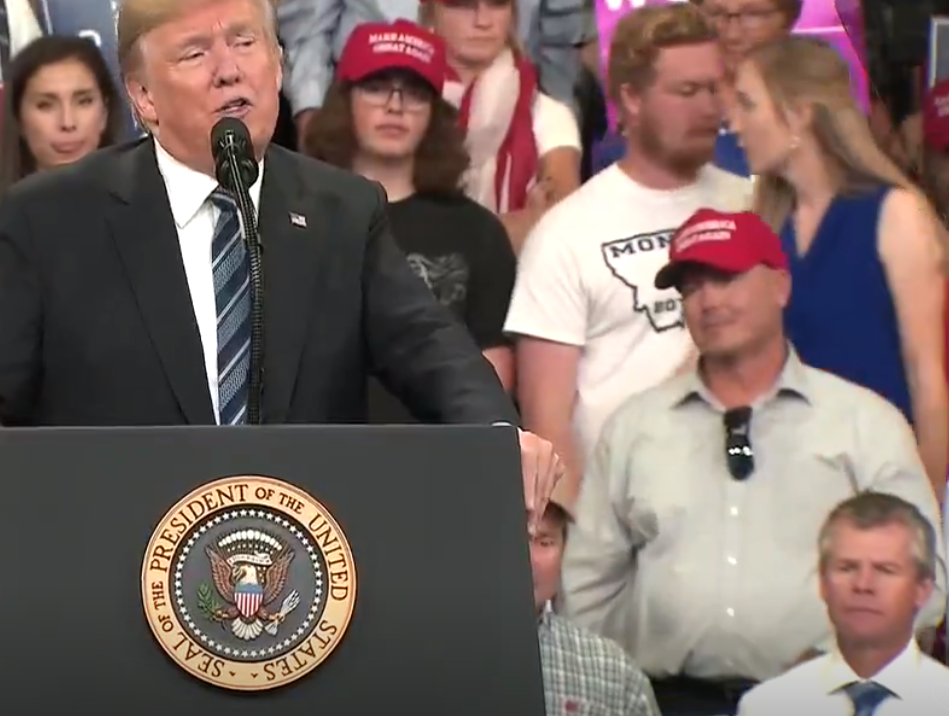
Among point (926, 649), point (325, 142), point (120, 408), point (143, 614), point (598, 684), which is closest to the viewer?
point (143, 614)

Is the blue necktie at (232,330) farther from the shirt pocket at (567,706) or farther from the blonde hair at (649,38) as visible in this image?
the blonde hair at (649,38)

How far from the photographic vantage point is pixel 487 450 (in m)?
1.30

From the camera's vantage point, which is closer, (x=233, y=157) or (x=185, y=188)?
(x=233, y=157)

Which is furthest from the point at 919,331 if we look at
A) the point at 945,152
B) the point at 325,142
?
the point at 325,142

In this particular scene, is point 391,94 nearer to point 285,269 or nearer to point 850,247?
point 850,247

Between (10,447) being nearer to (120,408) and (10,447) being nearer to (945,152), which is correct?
(120,408)

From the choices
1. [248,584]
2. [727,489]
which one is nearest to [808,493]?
[727,489]

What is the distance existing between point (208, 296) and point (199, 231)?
0.07 m

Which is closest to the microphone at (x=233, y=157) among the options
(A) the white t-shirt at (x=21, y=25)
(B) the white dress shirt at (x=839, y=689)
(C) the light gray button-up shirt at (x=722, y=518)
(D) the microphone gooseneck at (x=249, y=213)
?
(D) the microphone gooseneck at (x=249, y=213)

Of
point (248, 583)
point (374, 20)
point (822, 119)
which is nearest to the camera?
point (248, 583)

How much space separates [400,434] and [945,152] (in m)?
1.93

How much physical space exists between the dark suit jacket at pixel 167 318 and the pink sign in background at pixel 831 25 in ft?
4.49

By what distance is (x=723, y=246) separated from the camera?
8.96 feet

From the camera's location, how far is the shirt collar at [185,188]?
167 cm
